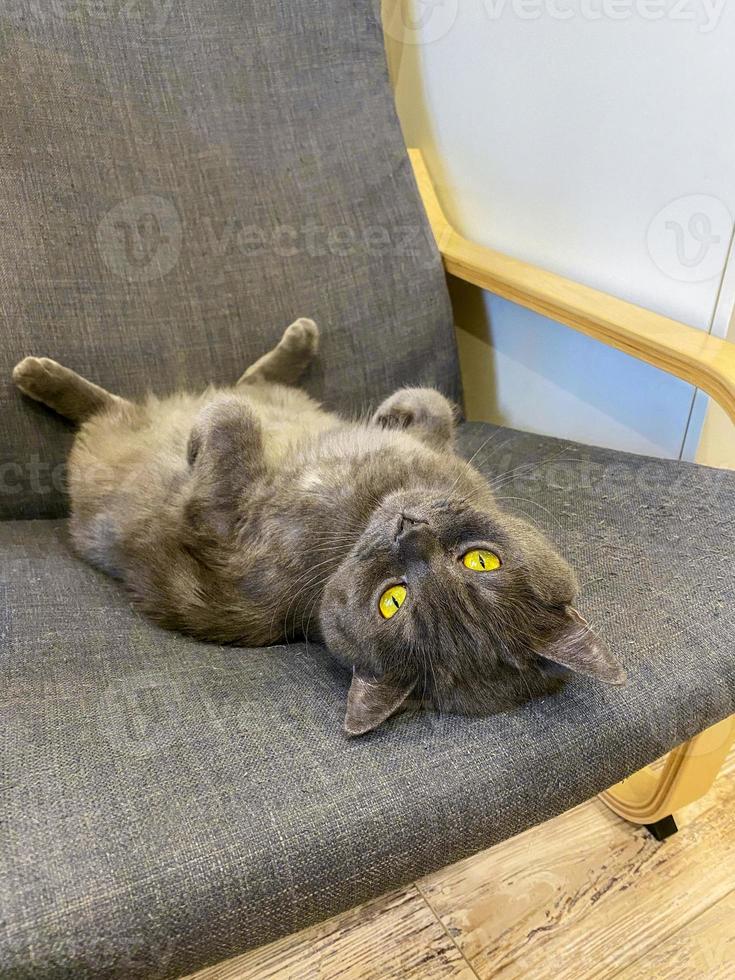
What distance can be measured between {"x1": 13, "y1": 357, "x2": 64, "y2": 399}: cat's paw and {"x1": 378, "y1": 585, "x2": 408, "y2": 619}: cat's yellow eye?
0.70m

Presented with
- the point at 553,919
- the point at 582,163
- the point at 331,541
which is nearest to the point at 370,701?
the point at 331,541

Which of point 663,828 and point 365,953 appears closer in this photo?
point 365,953

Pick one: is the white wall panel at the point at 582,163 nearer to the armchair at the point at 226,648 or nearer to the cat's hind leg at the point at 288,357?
the armchair at the point at 226,648

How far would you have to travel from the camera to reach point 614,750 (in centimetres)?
89

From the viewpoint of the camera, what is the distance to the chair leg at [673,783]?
1.32 meters

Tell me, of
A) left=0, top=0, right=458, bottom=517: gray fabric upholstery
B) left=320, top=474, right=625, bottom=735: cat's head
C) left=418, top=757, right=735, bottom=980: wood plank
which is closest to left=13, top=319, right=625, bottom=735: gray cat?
left=320, top=474, right=625, bottom=735: cat's head

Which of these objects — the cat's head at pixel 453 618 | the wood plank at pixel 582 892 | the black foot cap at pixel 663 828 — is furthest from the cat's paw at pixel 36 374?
the black foot cap at pixel 663 828

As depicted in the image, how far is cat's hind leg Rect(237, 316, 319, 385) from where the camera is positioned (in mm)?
1465

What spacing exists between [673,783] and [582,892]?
244 mm

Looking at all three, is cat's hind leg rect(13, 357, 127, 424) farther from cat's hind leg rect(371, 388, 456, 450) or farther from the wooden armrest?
the wooden armrest

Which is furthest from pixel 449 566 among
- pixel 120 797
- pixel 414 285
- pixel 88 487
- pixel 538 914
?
pixel 414 285

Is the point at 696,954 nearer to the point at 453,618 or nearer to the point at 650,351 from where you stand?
the point at 453,618

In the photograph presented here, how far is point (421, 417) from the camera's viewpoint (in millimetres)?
1297

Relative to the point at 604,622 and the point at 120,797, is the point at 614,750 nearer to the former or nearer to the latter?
the point at 604,622
